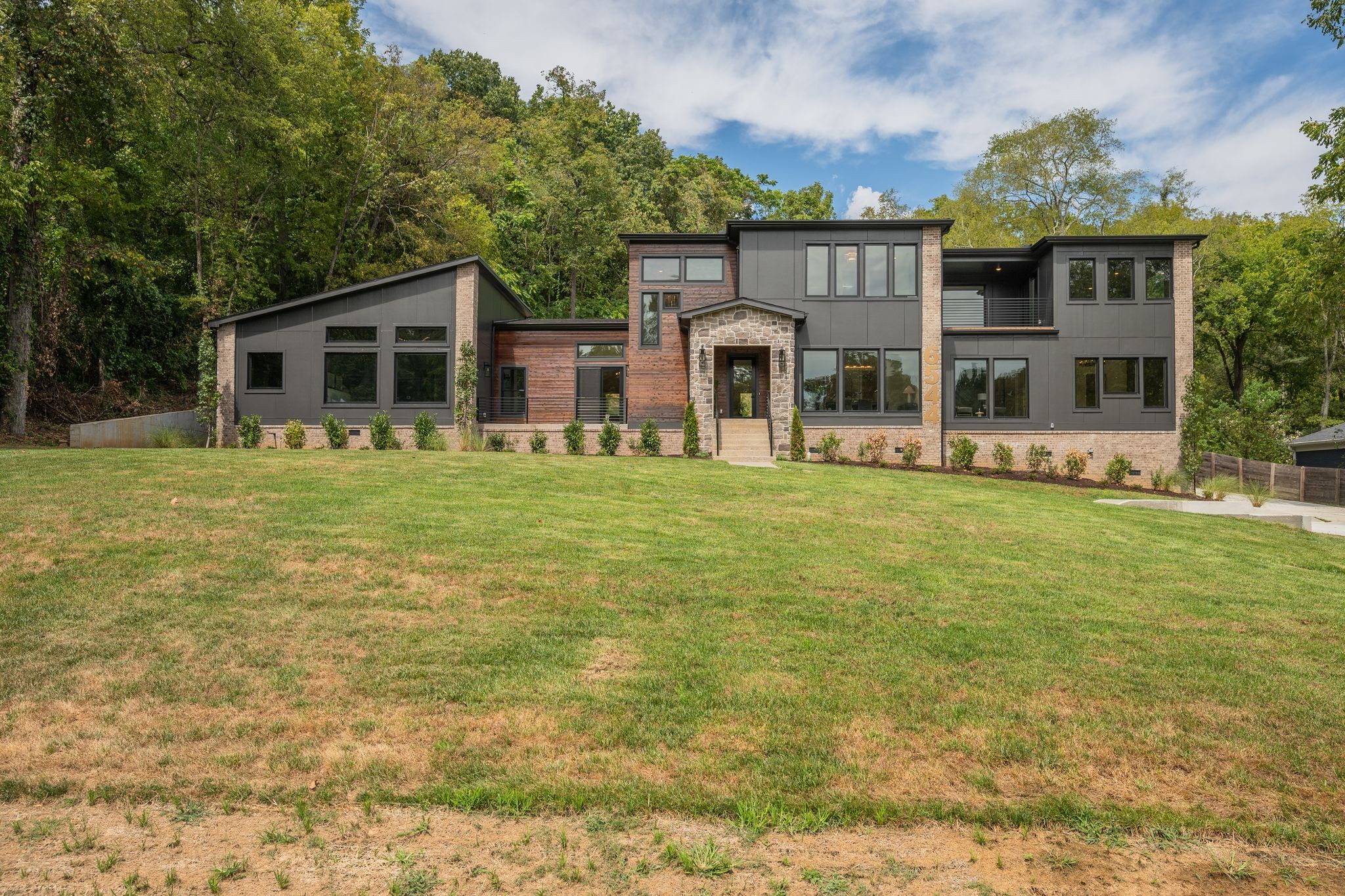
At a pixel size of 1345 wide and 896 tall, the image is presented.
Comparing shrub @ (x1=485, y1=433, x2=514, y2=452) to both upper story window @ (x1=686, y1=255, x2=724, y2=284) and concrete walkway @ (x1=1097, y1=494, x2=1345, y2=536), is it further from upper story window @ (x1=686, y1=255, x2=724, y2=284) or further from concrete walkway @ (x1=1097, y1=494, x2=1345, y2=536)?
concrete walkway @ (x1=1097, y1=494, x2=1345, y2=536)

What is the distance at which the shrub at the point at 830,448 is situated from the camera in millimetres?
19188

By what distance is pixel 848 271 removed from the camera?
68.1 ft

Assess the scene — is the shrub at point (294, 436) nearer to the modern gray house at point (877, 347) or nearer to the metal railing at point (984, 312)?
the modern gray house at point (877, 347)

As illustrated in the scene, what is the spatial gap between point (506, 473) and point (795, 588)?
6973 millimetres

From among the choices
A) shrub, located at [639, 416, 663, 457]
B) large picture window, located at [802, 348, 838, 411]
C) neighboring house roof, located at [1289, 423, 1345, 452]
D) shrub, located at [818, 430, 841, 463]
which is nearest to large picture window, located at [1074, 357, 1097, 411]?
large picture window, located at [802, 348, 838, 411]

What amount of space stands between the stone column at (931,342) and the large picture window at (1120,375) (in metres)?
5.13

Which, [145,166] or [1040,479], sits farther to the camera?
[145,166]

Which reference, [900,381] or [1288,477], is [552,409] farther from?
[1288,477]

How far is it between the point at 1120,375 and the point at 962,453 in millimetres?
6611

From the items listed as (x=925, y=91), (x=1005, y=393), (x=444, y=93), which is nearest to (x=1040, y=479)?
(x=1005, y=393)

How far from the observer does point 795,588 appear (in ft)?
20.5

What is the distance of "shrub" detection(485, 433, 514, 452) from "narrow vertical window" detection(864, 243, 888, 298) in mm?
11504

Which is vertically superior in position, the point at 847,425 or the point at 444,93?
the point at 444,93

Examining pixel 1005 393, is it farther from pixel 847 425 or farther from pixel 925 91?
pixel 925 91
